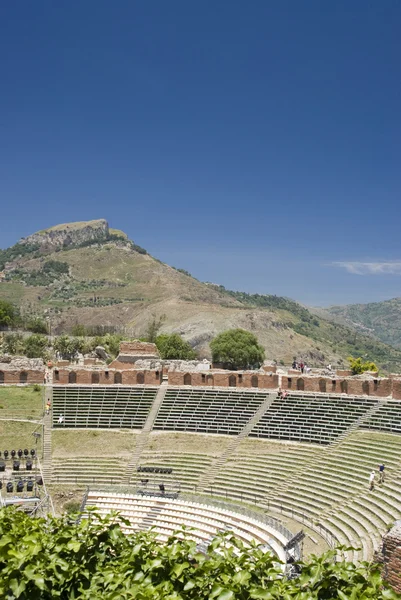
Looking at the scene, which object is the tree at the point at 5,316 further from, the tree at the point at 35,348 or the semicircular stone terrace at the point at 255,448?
the semicircular stone terrace at the point at 255,448

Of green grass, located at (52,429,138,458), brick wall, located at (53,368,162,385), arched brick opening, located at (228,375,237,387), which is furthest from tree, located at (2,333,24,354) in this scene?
arched brick opening, located at (228,375,237,387)

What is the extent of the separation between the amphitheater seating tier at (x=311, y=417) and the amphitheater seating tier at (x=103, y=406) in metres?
10.2

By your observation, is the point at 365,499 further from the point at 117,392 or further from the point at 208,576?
the point at 117,392

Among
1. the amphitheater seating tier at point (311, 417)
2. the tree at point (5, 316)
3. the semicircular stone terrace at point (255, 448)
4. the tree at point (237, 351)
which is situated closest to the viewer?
the semicircular stone terrace at point (255, 448)

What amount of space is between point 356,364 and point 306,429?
50414 millimetres

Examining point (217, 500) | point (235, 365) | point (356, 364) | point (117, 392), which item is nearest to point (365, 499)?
point (217, 500)

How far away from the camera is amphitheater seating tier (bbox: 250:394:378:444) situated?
35.2 metres

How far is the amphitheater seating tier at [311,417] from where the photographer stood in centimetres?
3525

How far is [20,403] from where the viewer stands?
1702 inches

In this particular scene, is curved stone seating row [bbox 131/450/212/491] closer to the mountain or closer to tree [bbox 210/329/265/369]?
tree [bbox 210/329/265/369]

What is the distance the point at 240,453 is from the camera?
34594 millimetres

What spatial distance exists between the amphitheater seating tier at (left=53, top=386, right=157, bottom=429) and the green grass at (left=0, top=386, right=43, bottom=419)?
1.42 m

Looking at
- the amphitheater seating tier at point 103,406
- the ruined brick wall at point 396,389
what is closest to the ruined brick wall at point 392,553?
the ruined brick wall at point 396,389

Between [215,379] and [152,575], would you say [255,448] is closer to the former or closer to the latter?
[215,379]
